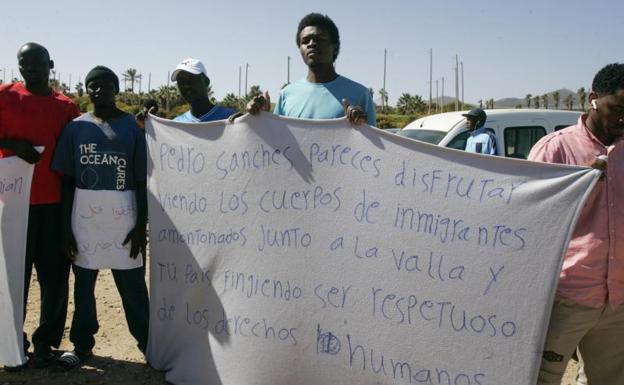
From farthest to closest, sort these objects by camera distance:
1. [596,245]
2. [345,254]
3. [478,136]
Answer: [478,136]
[345,254]
[596,245]

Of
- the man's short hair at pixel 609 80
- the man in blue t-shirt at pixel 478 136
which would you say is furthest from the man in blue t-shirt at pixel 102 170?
the man in blue t-shirt at pixel 478 136

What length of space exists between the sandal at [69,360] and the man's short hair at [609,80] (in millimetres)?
3623

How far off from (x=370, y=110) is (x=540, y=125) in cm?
589

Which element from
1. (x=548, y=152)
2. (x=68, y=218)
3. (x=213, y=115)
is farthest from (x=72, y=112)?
(x=548, y=152)

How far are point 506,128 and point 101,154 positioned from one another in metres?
6.20

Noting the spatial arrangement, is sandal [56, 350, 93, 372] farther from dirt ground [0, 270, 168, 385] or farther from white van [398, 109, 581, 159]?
white van [398, 109, 581, 159]

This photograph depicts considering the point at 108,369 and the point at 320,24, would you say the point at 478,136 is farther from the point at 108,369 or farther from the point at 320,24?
the point at 108,369

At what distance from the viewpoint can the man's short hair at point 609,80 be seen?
231 cm

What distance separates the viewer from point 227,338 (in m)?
3.12

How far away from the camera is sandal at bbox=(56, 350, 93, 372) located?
357 cm

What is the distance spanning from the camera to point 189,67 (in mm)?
3400

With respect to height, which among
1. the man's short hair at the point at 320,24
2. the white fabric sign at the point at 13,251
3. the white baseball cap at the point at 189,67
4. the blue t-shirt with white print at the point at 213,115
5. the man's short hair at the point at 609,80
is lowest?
the white fabric sign at the point at 13,251

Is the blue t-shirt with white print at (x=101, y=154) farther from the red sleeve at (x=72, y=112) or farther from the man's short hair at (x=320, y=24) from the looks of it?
the man's short hair at (x=320, y=24)

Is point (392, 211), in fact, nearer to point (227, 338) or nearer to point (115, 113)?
point (227, 338)
